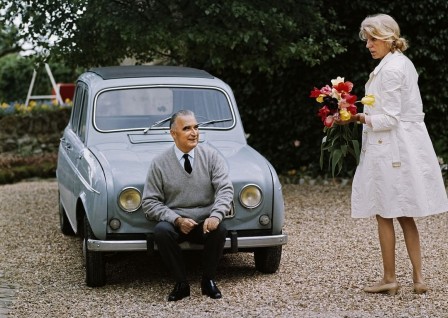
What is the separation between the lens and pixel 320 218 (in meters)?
10.1

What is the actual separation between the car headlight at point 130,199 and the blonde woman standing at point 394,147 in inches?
63.1

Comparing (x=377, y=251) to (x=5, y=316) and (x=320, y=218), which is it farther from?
(x=5, y=316)

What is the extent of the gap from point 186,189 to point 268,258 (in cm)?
101

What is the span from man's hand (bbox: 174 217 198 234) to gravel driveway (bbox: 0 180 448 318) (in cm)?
50

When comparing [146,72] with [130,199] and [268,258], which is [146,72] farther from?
[268,258]

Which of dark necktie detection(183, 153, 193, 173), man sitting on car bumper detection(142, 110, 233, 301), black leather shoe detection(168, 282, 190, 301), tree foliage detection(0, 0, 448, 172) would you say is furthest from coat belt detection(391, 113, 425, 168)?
tree foliage detection(0, 0, 448, 172)

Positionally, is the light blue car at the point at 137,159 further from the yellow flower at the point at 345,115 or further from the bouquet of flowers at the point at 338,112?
the yellow flower at the point at 345,115

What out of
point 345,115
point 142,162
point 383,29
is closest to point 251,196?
point 142,162

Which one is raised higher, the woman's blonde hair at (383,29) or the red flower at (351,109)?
the woman's blonde hair at (383,29)

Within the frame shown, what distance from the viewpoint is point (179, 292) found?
6422 mm

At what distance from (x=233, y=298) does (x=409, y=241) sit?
4.24 feet

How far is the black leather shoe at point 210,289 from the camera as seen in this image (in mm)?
6453

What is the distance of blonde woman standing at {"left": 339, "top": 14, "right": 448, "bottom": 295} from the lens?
20.2 feet

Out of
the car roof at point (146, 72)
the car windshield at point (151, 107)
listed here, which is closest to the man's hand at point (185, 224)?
the car windshield at point (151, 107)
